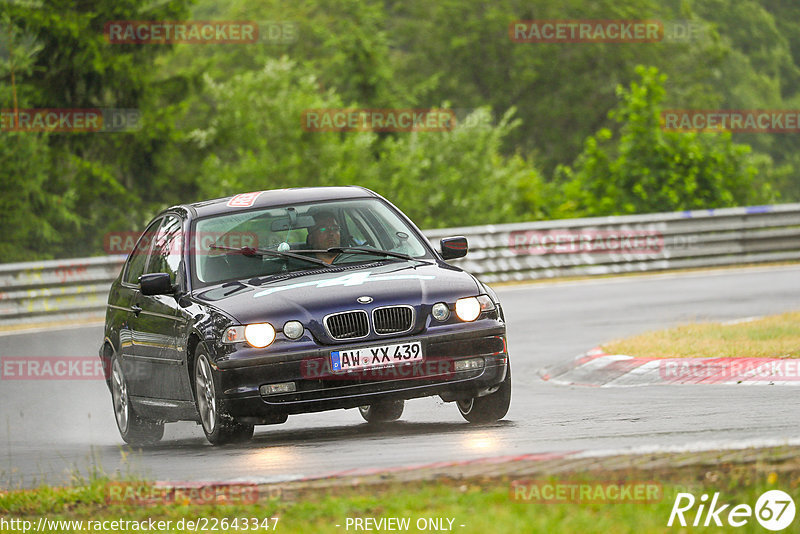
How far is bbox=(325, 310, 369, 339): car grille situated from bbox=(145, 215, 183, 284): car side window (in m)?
1.65

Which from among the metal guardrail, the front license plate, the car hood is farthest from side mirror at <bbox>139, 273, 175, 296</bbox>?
A: the metal guardrail

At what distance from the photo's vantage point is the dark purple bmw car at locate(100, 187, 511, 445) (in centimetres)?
876

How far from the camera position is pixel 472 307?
9148 millimetres

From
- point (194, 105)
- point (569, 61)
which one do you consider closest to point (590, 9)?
point (569, 61)

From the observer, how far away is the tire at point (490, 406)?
374 inches

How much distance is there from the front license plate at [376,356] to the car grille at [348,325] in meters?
0.11

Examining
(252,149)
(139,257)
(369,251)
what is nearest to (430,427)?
(369,251)

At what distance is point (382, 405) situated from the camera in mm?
10922

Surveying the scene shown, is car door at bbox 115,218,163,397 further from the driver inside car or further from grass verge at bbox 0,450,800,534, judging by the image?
grass verge at bbox 0,450,800,534

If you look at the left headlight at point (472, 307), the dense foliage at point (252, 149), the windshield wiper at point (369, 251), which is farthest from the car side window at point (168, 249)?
the dense foliage at point (252, 149)

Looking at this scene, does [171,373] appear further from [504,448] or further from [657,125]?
[657,125]

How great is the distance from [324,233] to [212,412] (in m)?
1.60

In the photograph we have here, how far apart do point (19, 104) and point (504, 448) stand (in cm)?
2564

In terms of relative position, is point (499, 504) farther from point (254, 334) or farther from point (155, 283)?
point (155, 283)
